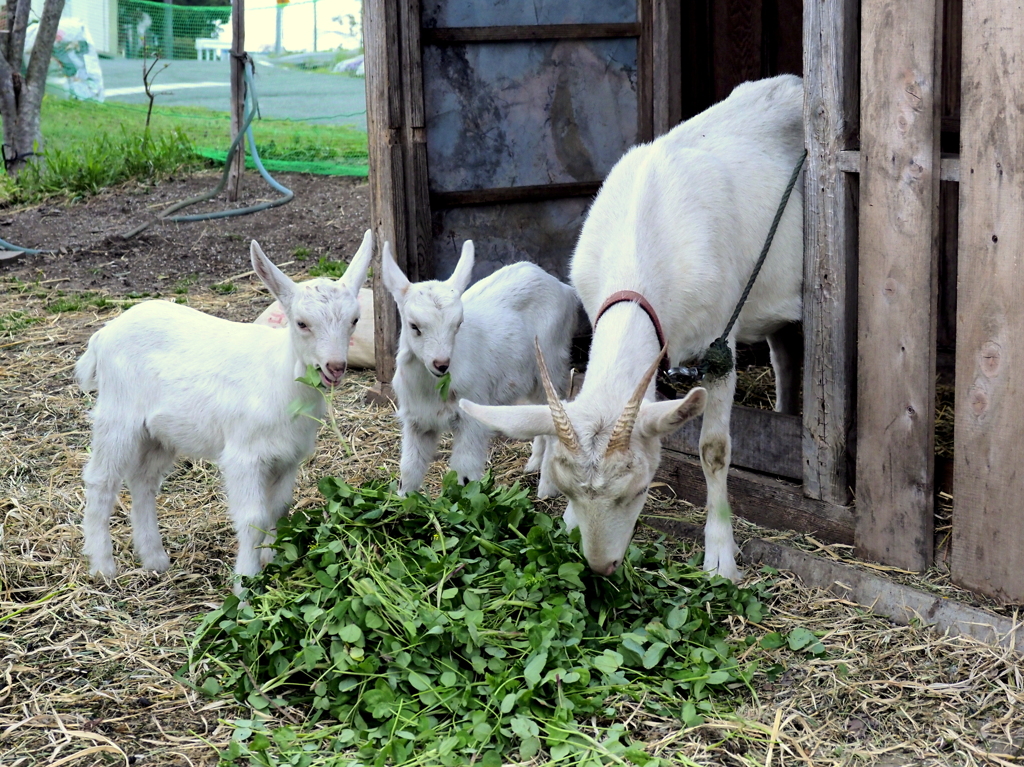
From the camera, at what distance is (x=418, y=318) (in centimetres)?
401

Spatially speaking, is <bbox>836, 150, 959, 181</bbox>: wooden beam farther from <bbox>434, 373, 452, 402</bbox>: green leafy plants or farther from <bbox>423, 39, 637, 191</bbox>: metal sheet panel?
<bbox>423, 39, 637, 191</bbox>: metal sheet panel

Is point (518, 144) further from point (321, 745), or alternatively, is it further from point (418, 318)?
point (321, 745)

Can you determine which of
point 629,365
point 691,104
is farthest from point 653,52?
point 629,365

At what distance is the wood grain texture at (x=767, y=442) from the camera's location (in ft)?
14.5

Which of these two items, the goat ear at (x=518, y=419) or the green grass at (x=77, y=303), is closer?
the goat ear at (x=518, y=419)

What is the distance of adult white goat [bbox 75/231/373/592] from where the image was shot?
3.66m

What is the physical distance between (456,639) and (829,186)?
83.3 inches

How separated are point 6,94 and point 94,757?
10118mm

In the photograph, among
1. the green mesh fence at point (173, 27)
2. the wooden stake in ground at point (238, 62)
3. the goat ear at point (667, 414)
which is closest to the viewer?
the goat ear at point (667, 414)

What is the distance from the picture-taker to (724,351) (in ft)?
13.0

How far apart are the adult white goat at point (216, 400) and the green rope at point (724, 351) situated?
117 centimetres

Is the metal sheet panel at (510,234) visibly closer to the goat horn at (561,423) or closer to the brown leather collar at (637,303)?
the brown leather collar at (637,303)

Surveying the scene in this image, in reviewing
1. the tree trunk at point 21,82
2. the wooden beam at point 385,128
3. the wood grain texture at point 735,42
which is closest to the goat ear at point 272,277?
the wooden beam at point 385,128

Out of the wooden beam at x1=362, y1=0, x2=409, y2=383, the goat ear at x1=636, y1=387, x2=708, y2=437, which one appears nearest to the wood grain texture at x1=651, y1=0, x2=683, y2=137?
the wooden beam at x1=362, y1=0, x2=409, y2=383
